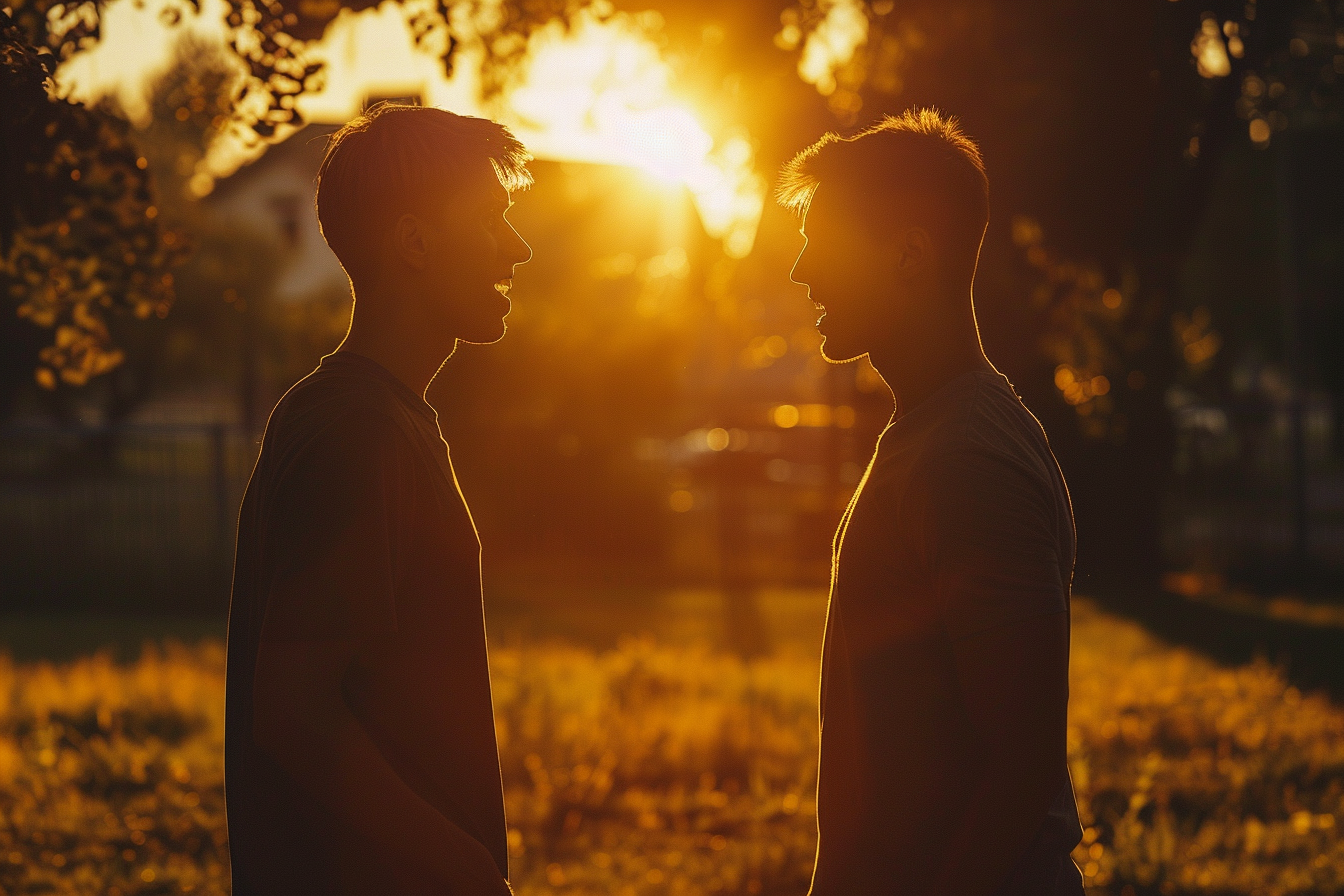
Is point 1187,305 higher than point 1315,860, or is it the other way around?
point 1187,305

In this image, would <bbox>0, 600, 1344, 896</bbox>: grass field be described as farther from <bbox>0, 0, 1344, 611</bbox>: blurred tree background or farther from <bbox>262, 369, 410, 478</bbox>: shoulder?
<bbox>262, 369, 410, 478</bbox>: shoulder

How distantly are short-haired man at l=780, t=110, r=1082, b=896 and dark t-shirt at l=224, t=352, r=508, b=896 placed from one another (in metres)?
0.62

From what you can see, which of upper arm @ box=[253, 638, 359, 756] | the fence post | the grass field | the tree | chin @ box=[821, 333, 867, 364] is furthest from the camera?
the fence post

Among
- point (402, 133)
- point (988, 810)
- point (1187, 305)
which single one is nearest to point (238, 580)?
point (402, 133)

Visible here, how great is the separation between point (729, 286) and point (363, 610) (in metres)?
9.69

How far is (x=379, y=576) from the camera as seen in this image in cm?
192

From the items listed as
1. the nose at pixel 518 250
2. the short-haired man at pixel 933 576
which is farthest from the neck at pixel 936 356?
the nose at pixel 518 250

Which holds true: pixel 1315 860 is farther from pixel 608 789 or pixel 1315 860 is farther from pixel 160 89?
pixel 160 89

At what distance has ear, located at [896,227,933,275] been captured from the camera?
212cm

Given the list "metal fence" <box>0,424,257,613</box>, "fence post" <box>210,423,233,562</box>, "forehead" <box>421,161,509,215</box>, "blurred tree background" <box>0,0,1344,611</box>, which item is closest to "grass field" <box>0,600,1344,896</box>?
"blurred tree background" <box>0,0,1344,611</box>

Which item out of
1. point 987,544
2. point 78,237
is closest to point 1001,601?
point 987,544

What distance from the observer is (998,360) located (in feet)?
20.1

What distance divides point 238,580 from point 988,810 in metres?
1.24

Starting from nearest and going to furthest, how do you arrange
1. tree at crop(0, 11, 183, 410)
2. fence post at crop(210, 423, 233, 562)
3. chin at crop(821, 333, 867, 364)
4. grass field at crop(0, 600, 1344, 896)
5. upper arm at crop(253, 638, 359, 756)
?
upper arm at crop(253, 638, 359, 756)
chin at crop(821, 333, 867, 364)
tree at crop(0, 11, 183, 410)
grass field at crop(0, 600, 1344, 896)
fence post at crop(210, 423, 233, 562)
